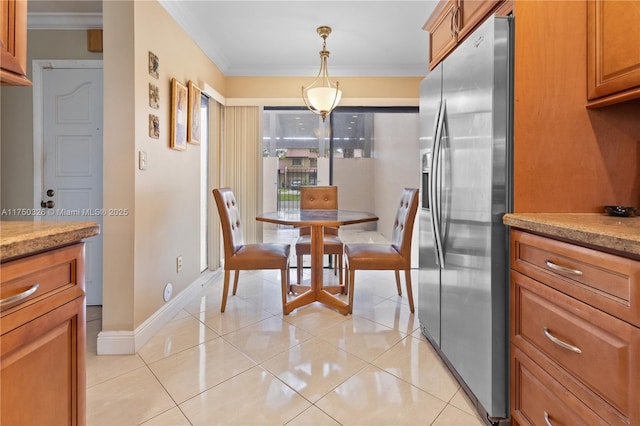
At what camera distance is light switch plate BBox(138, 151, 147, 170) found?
6.65 feet

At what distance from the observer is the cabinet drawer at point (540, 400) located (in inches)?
38.1

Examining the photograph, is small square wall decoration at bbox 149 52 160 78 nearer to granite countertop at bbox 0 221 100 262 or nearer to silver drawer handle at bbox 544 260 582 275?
granite countertop at bbox 0 221 100 262

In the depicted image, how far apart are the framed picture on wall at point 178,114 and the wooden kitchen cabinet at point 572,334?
7.84 feet

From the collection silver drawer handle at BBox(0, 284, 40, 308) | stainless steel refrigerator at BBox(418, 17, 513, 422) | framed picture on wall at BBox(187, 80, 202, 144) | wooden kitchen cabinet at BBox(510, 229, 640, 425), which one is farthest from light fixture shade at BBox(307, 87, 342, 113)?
silver drawer handle at BBox(0, 284, 40, 308)

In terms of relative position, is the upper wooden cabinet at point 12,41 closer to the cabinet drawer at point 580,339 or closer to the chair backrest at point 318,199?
the cabinet drawer at point 580,339

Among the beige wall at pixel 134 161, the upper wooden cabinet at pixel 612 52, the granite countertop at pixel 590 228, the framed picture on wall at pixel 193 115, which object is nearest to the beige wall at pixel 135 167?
the beige wall at pixel 134 161

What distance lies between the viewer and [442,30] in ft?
6.61

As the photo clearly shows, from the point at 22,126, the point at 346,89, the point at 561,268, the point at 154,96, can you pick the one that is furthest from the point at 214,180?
the point at 561,268

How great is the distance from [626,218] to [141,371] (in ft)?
7.89

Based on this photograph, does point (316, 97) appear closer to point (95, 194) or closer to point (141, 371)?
point (95, 194)

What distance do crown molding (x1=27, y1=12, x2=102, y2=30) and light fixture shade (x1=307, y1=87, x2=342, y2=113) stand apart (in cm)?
176

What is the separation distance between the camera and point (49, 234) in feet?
2.78

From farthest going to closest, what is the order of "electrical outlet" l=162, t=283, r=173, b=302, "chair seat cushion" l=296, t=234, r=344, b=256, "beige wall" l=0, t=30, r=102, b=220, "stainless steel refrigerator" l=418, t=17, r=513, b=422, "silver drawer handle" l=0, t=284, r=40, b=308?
1. "chair seat cushion" l=296, t=234, r=344, b=256
2. "beige wall" l=0, t=30, r=102, b=220
3. "electrical outlet" l=162, t=283, r=173, b=302
4. "stainless steel refrigerator" l=418, t=17, r=513, b=422
5. "silver drawer handle" l=0, t=284, r=40, b=308

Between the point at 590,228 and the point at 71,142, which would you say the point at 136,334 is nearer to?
the point at 71,142
